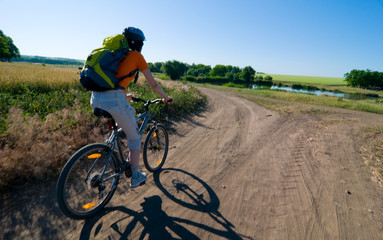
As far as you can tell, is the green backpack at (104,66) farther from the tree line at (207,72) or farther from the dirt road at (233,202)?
the tree line at (207,72)

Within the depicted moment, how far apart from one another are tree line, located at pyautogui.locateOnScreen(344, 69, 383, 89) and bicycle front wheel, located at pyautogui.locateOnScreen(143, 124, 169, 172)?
11280cm

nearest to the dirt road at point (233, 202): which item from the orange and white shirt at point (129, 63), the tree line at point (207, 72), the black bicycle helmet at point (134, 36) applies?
the orange and white shirt at point (129, 63)

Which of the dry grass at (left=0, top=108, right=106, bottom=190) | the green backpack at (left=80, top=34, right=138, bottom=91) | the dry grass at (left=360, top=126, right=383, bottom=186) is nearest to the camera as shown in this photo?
the green backpack at (left=80, top=34, right=138, bottom=91)

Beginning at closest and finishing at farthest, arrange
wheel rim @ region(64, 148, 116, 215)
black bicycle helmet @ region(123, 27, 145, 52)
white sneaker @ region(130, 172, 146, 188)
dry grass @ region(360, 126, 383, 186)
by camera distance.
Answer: wheel rim @ region(64, 148, 116, 215), black bicycle helmet @ region(123, 27, 145, 52), white sneaker @ region(130, 172, 146, 188), dry grass @ region(360, 126, 383, 186)

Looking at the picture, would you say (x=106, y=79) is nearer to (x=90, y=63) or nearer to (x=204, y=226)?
(x=90, y=63)

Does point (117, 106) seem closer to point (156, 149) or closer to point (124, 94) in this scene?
point (124, 94)

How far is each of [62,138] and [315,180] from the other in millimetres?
5870

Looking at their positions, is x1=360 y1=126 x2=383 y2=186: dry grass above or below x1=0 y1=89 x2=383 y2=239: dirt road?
above

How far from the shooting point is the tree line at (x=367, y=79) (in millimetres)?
78562

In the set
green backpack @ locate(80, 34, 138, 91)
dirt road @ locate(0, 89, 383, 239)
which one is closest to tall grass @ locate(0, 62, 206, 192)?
dirt road @ locate(0, 89, 383, 239)

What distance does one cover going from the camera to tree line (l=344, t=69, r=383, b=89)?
78562 mm

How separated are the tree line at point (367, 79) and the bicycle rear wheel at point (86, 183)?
375 ft

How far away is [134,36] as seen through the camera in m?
2.64

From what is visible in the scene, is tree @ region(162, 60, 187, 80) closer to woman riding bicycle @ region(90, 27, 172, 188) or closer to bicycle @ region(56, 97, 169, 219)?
woman riding bicycle @ region(90, 27, 172, 188)
